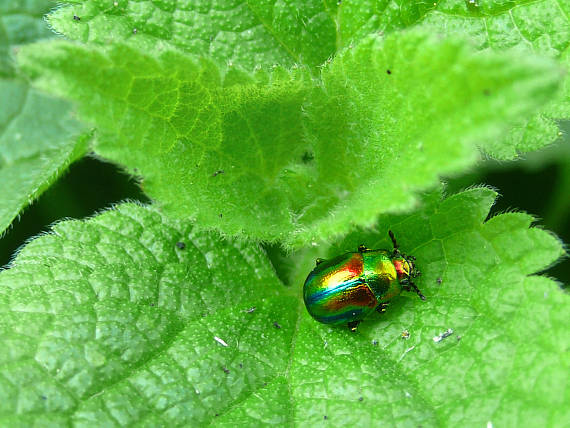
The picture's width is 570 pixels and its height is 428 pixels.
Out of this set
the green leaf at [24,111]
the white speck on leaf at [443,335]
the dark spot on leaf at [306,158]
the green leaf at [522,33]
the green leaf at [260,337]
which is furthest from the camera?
the green leaf at [24,111]

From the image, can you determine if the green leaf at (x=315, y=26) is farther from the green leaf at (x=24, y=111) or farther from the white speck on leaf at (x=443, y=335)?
the green leaf at (x=24, y=111)

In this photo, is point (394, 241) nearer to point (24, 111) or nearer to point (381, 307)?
point (381, 307)

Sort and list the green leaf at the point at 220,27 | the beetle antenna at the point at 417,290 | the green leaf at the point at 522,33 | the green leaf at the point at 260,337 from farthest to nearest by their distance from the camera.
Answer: the green leaf at the point at 220,27
the green leaf at the point at 522,33
the beetle antenna at the point at 417,290
the green leaf at the point at 260,337

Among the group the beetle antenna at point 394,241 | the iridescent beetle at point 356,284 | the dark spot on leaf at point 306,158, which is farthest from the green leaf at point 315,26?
the iridescent beetle at point 356,284

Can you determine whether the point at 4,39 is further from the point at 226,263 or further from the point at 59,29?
the point at 226,263

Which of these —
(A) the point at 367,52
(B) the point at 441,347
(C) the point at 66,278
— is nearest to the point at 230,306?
(C) the point at 66,278

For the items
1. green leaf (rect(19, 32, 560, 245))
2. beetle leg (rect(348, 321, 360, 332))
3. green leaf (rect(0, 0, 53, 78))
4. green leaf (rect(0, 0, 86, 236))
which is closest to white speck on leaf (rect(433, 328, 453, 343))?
beetle leg (rect(348, 321, 360, 332))
